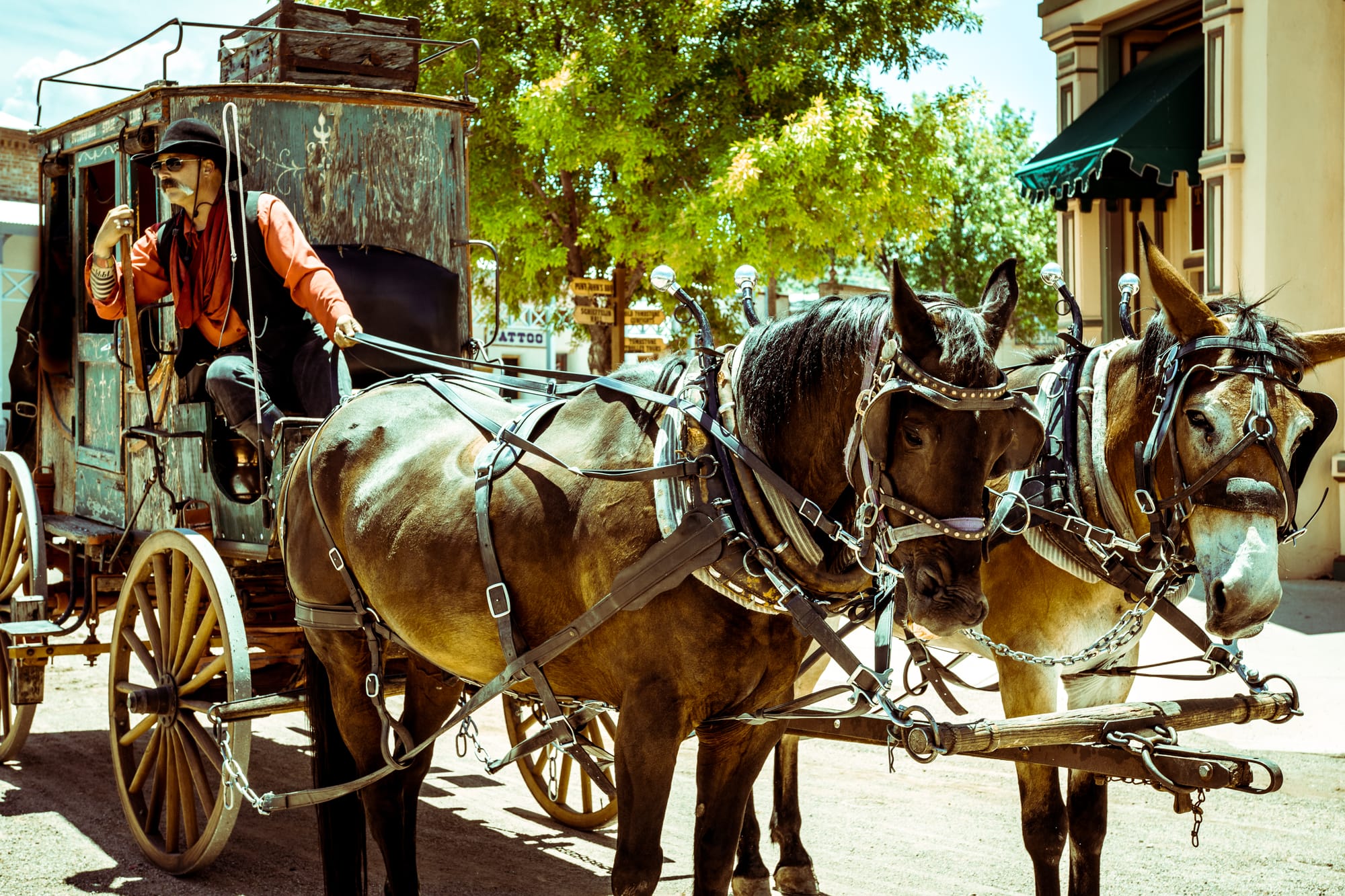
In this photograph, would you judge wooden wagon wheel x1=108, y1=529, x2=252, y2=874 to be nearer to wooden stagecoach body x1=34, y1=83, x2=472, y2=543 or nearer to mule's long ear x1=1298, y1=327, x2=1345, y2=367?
wooden stagecoach body x1=34, y1=83, x2=472, y2=543

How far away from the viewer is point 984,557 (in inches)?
111

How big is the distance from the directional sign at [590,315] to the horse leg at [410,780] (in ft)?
26.5

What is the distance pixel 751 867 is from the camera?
4645 millimetres

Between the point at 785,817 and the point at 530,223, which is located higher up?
the point at 530,223

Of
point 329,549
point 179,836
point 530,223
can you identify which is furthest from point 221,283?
point 530,223

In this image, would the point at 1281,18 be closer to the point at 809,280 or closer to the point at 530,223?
the point at 809,280

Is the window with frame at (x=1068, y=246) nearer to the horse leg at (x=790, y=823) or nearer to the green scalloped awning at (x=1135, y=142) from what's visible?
the green scalloped awning at (x=1135, y=142)

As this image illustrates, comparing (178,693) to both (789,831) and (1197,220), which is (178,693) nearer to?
(789,831)

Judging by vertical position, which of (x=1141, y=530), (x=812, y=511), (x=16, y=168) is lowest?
(x=1141, y=530)

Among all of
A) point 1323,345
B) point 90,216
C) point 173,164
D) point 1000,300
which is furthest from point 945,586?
point 90,216

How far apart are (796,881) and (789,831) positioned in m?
0.18

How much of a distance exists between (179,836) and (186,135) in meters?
2.61

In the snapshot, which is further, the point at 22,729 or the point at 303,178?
the point at 22,729

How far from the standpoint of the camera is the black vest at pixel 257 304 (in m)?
4.68
